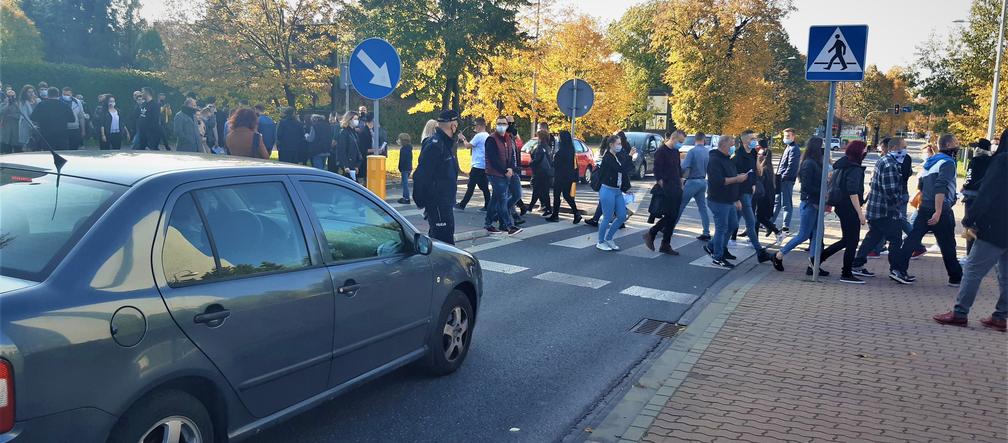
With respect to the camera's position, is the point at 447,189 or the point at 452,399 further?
the point at 447,189

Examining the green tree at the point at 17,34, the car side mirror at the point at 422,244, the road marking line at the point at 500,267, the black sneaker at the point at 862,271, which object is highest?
the green tree at the point at 17,34

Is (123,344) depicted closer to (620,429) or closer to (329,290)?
(329,290)

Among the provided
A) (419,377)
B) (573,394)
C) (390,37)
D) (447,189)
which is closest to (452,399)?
(419,377)

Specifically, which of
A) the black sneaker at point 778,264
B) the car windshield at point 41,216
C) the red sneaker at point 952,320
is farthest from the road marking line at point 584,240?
the car windshield at point 41,216

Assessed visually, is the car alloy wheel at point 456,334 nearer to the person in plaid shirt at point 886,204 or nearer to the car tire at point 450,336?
the car tire at point 450,336

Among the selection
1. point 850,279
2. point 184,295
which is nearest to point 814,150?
point 850,279

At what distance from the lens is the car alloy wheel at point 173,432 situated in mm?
3178

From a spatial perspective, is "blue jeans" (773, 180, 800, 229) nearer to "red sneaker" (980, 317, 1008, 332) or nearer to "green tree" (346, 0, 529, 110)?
"red sneaker" (980, 317, 1008, 332)

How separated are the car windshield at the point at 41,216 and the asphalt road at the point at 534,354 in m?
1.68

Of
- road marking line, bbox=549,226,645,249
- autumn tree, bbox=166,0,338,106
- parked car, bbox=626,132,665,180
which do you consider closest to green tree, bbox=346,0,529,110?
autumn tree, bbox=166,0,338,106

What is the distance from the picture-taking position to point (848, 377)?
5719mm

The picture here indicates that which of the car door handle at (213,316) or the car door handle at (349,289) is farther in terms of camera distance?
the car door handle at (349,289)

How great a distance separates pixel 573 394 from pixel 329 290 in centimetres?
207

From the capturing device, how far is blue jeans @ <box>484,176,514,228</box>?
12.3 metres
